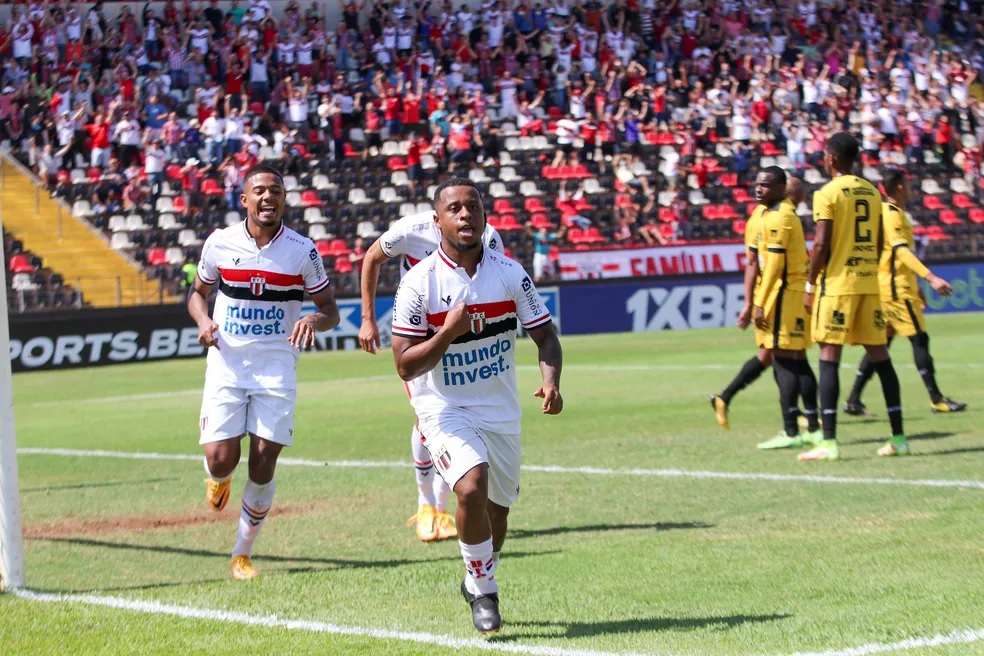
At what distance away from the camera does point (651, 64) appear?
39281mm

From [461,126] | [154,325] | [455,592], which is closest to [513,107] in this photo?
[461,126]

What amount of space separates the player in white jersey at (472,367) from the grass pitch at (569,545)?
1.67ft

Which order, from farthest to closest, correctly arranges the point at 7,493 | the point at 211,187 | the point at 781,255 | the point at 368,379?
the point at 211,187
the point at 368,379
the point at 781,255
the point at 7,493

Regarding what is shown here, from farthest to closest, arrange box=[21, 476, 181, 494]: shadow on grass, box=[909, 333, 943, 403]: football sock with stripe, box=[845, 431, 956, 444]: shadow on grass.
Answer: box=[909, 333, 943, 403]: football sock with stripe, box=[845, 431, 956, 444]: shadow on grass, box=[21, 476, 181, 494]: shadow on grass

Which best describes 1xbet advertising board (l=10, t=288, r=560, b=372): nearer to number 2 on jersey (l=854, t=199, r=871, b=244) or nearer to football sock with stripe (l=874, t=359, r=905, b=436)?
football sock with stripe (l=874, t=359, r=905, b=436)

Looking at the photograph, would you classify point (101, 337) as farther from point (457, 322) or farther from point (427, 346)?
point (457, 322)

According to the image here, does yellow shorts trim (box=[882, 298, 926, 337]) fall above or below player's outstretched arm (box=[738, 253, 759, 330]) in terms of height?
below

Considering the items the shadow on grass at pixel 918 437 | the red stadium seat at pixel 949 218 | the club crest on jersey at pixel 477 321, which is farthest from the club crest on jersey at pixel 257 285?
the red stadium seat at pixel 949 218

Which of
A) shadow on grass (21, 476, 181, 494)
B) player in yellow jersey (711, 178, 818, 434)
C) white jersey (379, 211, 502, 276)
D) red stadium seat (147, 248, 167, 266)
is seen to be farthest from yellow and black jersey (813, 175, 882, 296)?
red stadium seat (147, 248, 167, 266)

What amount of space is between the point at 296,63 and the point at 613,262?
1071cm

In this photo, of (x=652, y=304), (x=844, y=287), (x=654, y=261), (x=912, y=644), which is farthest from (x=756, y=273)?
(x=654, y=261)

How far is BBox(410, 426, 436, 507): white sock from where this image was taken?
9.03 meters

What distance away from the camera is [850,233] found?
35.8 ft

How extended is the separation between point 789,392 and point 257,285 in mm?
5697
